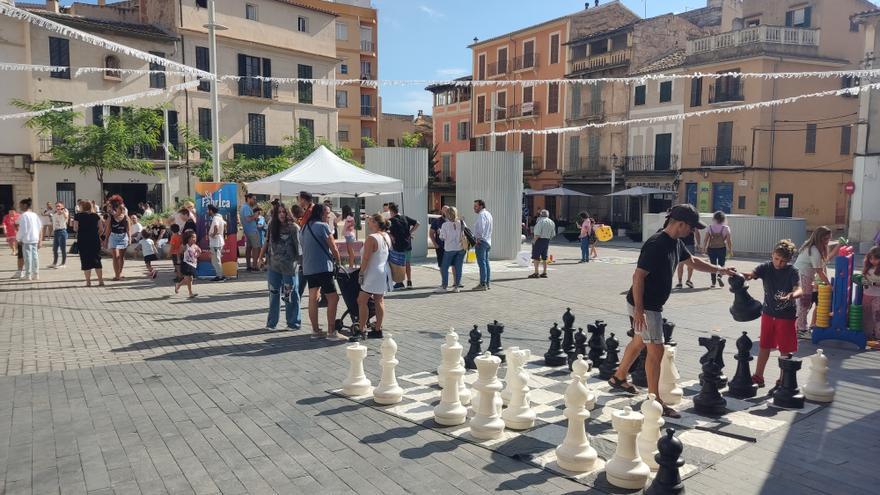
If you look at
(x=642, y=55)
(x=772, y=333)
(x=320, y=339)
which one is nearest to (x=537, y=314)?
(x=320, y=339)

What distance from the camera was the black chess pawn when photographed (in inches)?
275

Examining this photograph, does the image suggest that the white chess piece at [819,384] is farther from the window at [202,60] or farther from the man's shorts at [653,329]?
the window at [202,60]

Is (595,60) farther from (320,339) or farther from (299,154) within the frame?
(320,339)

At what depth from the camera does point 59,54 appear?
3089 cm

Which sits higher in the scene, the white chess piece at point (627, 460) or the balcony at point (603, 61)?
the balcony at point (603, 61)

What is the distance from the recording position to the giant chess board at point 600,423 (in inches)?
179

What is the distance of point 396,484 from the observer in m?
4.14

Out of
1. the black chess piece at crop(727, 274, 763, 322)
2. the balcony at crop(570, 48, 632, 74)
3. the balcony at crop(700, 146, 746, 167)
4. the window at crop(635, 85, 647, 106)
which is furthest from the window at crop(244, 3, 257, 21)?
the black chess piece at crop(727, 274, 763, 322)

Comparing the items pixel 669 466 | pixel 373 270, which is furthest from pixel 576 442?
pixel 373 270

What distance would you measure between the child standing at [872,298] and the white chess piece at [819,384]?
9.72 feet

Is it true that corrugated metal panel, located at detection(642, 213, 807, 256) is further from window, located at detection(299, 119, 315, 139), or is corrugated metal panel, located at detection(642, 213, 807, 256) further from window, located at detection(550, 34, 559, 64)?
window, located at detection(299, 119, 315, 139)

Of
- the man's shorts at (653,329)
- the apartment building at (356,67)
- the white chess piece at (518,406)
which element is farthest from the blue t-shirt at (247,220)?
the apartment building at (356,67)

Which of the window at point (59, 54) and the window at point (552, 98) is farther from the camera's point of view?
the window at point (552, 98)

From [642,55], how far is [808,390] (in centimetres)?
3615
